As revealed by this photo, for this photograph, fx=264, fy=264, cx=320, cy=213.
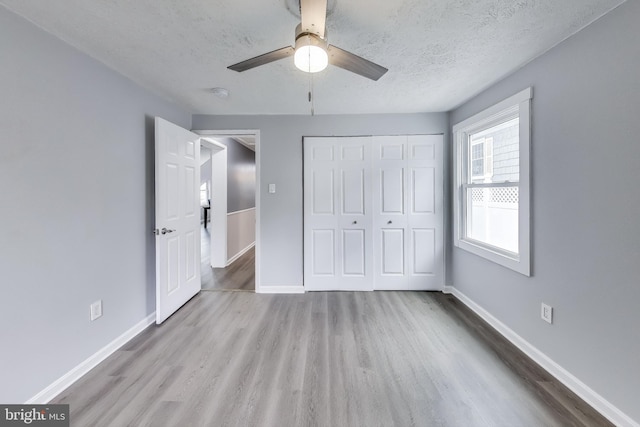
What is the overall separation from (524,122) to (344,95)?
159 centimetres

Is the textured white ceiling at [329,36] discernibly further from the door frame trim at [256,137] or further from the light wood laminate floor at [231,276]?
the light wood laminate floor at [231,276]

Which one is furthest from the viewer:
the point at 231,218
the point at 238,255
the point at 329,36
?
the point at 238,255

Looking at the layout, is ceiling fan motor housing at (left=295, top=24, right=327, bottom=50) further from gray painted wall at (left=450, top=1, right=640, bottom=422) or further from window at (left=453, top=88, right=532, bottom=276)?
window at (left=453, top=88, right=532, bottom=276)

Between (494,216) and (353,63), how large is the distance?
83.7 inches

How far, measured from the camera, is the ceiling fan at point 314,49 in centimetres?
127

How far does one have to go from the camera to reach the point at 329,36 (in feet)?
5.68

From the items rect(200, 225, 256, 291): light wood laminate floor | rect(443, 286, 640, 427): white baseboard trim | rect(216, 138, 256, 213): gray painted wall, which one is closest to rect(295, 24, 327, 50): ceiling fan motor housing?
rect(443, 286, 640, 427): white baseboard trim

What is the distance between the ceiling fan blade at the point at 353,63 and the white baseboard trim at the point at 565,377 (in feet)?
7.50

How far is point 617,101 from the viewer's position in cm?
146

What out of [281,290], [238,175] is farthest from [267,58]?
[238,175]

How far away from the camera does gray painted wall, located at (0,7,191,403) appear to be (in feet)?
4.78

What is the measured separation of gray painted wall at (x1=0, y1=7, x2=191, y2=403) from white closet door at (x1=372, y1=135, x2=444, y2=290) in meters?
2.66

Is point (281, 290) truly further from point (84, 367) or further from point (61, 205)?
point (61, 205)

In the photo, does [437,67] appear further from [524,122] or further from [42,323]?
[42,323]
